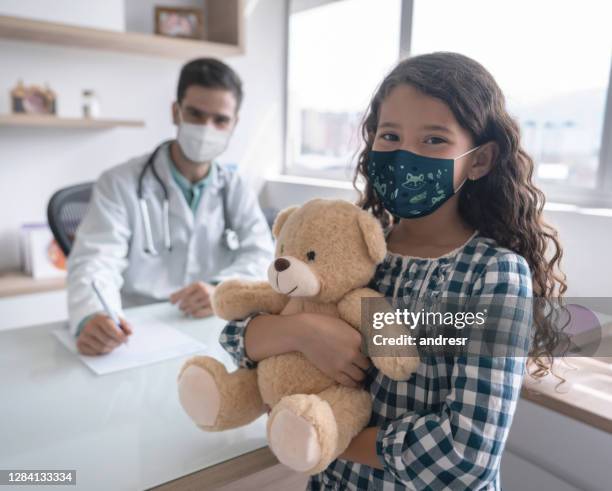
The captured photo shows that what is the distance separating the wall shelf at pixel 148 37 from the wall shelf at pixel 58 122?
1.10ft

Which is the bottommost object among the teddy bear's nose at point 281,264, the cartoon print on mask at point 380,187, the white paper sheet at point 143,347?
the white paper sheet at point 143,347

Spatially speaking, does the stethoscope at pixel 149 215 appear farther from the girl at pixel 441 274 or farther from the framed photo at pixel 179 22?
the framed photo at pixel 179 22

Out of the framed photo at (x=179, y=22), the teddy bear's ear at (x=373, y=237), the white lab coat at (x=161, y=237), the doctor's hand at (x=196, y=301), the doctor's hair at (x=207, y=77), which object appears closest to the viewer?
the teddy bear's ear at (x=373, y=237)

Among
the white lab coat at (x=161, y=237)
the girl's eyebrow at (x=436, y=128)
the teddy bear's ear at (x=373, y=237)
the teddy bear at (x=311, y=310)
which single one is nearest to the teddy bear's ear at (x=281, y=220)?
the teddy bear at (x=311, y=310)

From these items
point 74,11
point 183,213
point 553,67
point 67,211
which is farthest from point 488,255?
point 74,11

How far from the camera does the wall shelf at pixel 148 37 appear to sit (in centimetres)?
211

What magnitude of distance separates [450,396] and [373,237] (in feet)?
0.74

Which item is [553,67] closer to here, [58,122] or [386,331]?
[386,331]

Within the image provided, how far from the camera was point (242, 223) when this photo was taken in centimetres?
175

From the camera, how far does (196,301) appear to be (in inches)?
52.4

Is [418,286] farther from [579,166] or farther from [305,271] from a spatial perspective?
[579,166]

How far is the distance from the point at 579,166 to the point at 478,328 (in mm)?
1517

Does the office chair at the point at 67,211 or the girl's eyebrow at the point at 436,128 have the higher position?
the girl's eyebrow at the point at 436,128

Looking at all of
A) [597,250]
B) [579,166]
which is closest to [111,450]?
[597,250]
